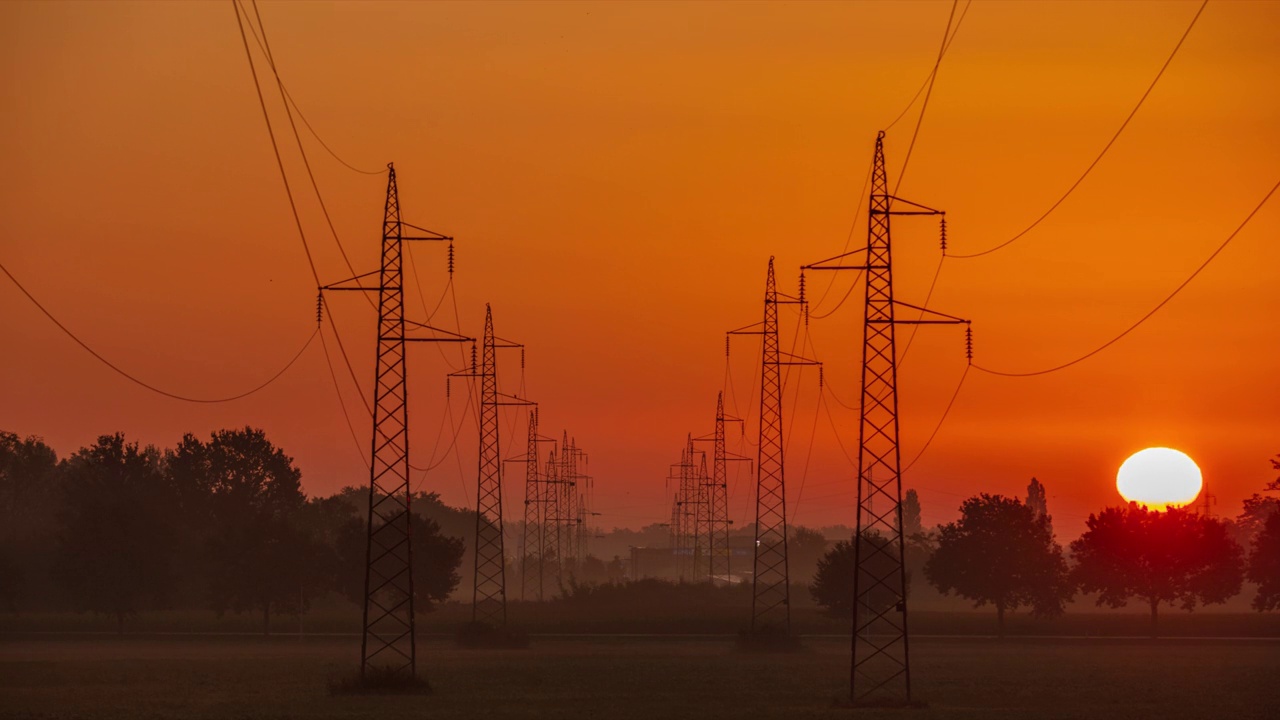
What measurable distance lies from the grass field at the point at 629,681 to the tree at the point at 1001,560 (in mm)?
17476

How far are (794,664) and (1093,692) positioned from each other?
20.7 m

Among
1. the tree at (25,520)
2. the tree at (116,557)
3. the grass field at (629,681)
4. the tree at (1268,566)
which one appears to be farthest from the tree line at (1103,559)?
the tree at (25,520)

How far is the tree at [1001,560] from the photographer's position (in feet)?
407

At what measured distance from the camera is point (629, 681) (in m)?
68.4

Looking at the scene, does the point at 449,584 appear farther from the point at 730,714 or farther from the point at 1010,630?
the point at 730,714

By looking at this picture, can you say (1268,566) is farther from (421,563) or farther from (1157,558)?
(421,563)

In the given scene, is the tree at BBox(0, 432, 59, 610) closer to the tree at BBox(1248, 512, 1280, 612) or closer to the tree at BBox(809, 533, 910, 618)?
the tree at BBox(809, 533, 910, 618)

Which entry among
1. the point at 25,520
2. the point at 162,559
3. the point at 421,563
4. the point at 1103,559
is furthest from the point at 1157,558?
the point at 25,520

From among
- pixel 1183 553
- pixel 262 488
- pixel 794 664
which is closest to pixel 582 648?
pixel 794 664

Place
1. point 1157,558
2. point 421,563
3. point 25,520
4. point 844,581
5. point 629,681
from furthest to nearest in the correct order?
1. point 25,520
2. point 1157,558
3. point 421,563
4. point 844,581
5. point 629,681

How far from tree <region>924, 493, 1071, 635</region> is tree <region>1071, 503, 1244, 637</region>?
4153mm

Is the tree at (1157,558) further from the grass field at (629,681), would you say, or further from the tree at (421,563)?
the tree at (421,563)

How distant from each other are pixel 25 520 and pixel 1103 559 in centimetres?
12573

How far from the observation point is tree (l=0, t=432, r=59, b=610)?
13300 centimetres
